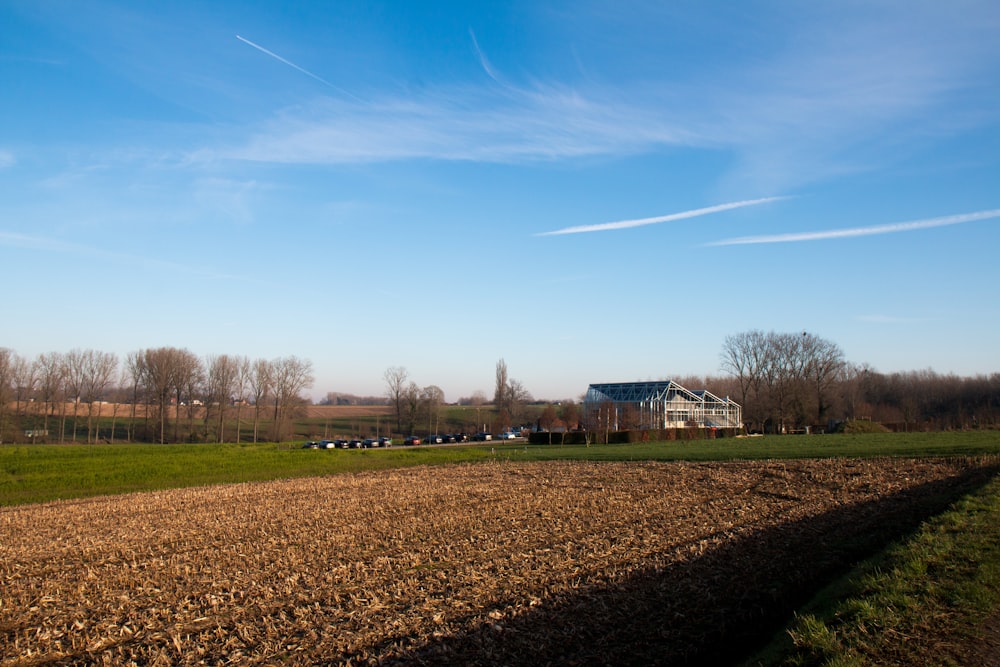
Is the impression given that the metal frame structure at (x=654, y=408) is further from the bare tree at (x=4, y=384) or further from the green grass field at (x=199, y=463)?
the bare tree at (x=4, y=384)

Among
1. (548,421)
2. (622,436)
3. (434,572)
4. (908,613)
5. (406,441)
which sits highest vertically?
(908,613)

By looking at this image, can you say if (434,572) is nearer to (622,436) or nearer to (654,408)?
(622,436)

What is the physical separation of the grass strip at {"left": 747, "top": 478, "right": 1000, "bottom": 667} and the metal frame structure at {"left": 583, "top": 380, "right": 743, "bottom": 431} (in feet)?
225

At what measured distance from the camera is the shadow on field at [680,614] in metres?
8.91

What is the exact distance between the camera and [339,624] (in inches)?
401

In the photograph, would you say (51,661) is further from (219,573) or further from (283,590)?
(219,573)

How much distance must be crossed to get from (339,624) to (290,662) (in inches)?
58.3

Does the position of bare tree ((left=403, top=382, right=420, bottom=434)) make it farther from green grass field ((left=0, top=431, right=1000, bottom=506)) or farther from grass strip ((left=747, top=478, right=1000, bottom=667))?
grass strip ((left=747, top=478, right=1000, bottom=667))

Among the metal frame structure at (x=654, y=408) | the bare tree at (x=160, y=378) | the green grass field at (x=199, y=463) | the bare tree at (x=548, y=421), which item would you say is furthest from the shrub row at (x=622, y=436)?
the bare tree at (x=160, y=378)

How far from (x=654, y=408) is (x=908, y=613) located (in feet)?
267

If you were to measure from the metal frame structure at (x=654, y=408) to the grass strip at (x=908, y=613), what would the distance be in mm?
68509

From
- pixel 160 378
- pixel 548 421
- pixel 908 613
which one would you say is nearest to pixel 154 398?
pixel 160 378

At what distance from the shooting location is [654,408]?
88.1 metres

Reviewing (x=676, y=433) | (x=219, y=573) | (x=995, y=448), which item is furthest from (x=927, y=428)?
(x=219, y=573)
